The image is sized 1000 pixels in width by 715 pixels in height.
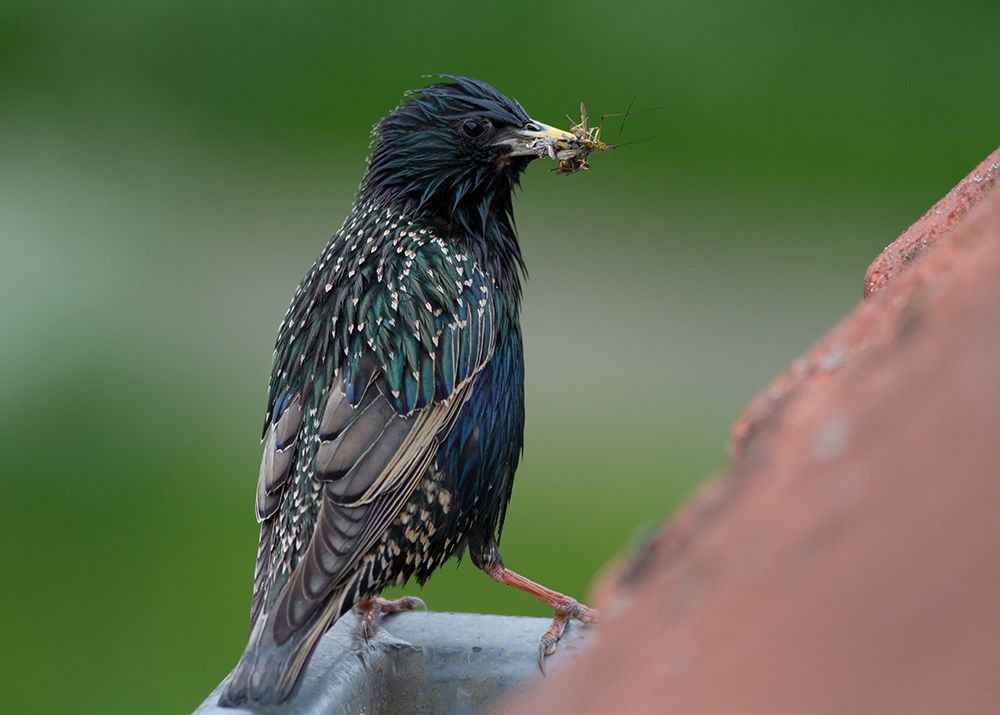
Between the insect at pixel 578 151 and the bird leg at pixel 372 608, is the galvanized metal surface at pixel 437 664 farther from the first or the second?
the insect at pixel 578 151

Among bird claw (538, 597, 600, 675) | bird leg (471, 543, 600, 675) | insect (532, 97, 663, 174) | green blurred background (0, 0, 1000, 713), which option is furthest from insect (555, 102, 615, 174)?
green blurred background (0, 0, 1000, 713)

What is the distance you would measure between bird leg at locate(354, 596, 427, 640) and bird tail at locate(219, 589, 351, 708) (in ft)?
0.65

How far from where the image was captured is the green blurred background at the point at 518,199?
19.6ft

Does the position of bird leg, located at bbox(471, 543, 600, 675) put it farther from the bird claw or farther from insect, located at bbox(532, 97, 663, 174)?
insect, located at bbox(532, 97, 663, 174)

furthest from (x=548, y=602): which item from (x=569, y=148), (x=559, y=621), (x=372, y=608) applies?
(x=569, y=148)

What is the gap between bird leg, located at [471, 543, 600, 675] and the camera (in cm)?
240

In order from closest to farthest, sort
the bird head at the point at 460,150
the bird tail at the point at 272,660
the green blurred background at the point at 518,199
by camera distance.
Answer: the bird tail at the point at 272,660
the bird head at the point at 460,150
the green blurred background at the point at 518,199

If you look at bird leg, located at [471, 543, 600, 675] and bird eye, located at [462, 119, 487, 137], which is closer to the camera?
bird leg, located at [471, 543, 600, 675]

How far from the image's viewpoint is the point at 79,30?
7.50 meters

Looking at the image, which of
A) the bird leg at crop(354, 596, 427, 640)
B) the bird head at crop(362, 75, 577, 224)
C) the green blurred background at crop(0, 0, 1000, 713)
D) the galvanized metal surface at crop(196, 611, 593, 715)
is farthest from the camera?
the green blurred background at crop(0, 0, 1000, 713)

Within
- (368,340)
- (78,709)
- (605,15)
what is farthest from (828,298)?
→ (368,340)

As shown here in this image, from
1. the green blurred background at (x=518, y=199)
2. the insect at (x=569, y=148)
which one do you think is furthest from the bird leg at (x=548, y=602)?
the green blurred background at (x=518, y=199)

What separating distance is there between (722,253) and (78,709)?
12.5 feet

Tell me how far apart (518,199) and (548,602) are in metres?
4.80
